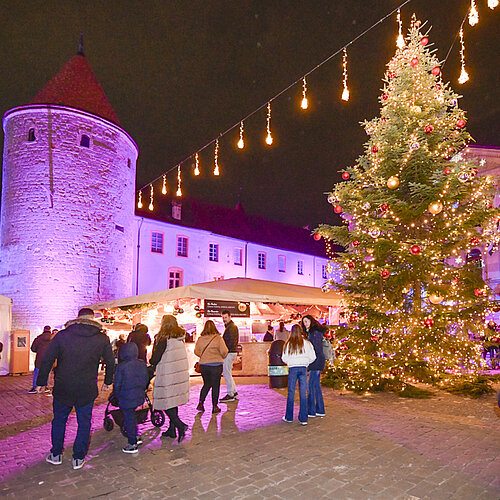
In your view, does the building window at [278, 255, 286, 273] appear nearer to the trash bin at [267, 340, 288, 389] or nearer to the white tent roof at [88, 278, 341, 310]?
the white tent roof at [88, 278, 341, 310]

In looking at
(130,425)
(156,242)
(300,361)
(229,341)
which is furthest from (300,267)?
(130,425)

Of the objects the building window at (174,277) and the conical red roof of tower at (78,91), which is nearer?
the conical red roof of tower at (78,91)

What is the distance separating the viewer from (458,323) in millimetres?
10133

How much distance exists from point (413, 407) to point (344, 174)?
572 centimetres

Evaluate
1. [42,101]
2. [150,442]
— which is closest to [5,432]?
[150,442]

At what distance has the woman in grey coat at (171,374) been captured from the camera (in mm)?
6152

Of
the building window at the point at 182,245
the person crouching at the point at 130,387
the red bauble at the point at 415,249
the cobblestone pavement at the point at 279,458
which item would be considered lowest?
the cobblestone pavement at the point at 279,458

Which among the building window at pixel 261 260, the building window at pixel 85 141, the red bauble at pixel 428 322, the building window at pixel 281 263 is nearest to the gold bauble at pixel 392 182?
the red bauble at pixel 428 322

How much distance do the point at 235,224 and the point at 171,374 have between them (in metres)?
31.1

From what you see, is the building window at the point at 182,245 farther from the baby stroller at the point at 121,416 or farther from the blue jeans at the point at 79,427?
the blue jeans at the point at 79,427

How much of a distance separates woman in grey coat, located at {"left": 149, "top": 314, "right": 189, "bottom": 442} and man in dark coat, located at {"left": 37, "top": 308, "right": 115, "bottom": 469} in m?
1.14

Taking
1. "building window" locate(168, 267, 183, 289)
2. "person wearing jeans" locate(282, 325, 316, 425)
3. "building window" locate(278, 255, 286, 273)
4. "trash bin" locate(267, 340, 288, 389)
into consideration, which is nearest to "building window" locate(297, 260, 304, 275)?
"building window" locate(278, 255, 286, 273)

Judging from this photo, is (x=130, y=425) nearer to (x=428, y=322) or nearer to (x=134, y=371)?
(x=134, y=371)

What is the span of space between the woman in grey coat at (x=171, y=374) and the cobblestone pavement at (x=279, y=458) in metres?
0.35
